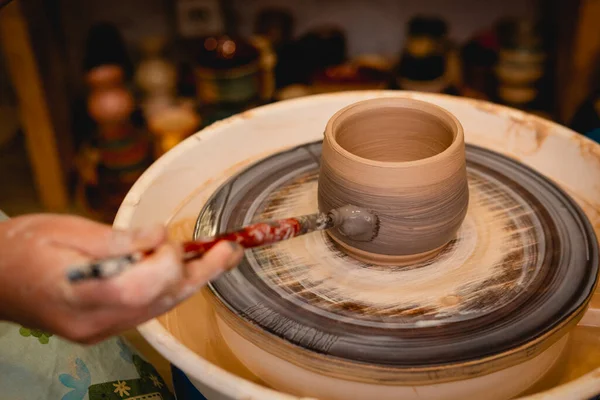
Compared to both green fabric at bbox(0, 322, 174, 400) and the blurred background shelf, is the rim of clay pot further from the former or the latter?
the blurred background shelf

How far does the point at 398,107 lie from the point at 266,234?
0.33 meters

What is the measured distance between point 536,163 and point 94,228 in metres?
0.79

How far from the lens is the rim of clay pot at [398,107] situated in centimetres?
70

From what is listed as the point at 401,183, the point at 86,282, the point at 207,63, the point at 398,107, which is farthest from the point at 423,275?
the point at 207,63

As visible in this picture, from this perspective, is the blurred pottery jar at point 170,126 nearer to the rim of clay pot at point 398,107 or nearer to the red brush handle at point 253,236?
the rim of clay pot at point 398,107

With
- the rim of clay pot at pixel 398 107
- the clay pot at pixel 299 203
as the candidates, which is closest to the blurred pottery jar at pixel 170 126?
the clay pot at pixel 299 203

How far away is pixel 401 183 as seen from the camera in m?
0.69

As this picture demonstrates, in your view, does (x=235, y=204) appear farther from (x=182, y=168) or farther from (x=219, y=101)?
(x=219, y=101)

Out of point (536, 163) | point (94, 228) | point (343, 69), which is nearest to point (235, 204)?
point (94, 228)

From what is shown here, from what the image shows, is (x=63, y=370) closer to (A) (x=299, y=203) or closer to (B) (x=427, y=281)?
(A) (x=299, y=203)

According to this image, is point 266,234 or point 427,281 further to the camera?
point 427,281

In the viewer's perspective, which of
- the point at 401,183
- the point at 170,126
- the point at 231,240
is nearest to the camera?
the point at 231,240

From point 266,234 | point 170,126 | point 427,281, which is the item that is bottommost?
point 170,126

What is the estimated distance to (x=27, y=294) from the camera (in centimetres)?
49
